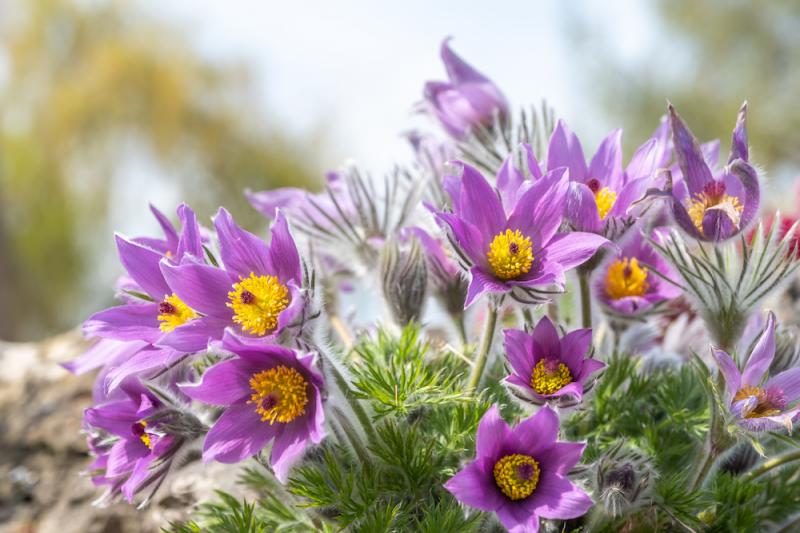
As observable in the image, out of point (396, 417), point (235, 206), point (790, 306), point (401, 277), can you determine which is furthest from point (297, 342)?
point (235, 206)

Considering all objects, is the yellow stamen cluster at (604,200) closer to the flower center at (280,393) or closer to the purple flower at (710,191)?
the purple flower at (710,191)

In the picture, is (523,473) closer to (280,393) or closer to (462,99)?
(280,393)

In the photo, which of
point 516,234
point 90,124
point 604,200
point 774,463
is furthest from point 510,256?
point 90,124

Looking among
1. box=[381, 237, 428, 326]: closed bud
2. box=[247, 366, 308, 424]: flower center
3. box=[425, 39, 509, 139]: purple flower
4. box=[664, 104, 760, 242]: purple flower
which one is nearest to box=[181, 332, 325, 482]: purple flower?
box=[247, 366, 308, 424]: flower center

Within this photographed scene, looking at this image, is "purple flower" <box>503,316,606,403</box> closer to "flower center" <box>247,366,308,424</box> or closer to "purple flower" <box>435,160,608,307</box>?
"purple flower" <box>435,160,608,307</box>

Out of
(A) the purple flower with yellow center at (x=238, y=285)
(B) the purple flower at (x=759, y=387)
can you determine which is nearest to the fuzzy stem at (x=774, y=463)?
(B) the purple flower at (x=759, y=387)

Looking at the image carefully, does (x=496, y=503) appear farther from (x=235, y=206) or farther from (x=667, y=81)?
(x=667, y=81)
